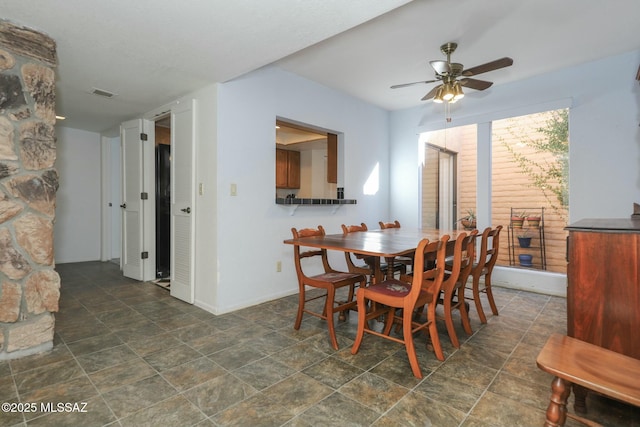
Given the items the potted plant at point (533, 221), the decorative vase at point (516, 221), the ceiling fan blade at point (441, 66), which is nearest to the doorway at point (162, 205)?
the ceiling fan blade at point (441, 66)

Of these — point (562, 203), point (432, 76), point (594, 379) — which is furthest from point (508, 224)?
point (594, 379)

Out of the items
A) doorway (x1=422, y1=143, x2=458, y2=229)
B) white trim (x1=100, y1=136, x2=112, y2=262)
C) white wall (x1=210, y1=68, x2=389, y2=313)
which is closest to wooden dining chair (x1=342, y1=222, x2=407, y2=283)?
white wall (x1=210, y1=68, x2=389, y2=313)

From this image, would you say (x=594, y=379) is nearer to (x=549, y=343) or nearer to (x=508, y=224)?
(x=549, y=343)

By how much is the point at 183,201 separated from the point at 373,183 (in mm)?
2600

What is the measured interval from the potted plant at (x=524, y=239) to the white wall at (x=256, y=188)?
238 cm

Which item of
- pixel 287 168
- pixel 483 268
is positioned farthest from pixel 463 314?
pixel 287 168

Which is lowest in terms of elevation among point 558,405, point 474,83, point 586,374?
point 558,405

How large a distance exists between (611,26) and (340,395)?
3.53m

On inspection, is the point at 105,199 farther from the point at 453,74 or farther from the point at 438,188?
the point at 453,74

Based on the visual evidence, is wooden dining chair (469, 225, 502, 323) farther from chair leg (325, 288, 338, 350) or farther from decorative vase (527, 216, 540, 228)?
decorative vase (527, 216, 540, 228)

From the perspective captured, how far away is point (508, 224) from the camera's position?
4273 mm

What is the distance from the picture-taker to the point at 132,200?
4.33 m

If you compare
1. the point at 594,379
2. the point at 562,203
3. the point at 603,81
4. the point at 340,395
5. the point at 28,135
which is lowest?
the point at 340,395

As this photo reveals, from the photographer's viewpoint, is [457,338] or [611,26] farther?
[611,26]
